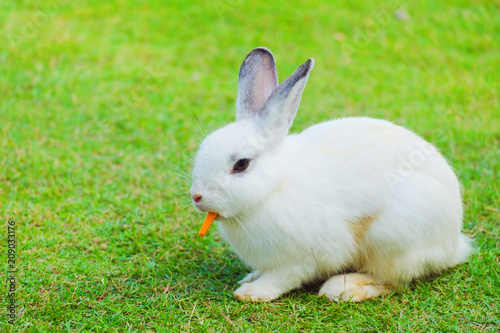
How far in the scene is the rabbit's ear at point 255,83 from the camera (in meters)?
3.23

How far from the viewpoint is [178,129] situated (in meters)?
5.26

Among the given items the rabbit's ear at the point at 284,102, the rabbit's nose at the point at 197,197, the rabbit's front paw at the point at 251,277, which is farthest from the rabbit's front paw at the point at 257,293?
the rabbit's ear at the point at 284,102

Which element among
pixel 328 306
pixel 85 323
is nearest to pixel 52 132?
pixel 85 323

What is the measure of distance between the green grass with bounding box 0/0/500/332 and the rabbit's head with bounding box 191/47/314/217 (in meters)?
0.60

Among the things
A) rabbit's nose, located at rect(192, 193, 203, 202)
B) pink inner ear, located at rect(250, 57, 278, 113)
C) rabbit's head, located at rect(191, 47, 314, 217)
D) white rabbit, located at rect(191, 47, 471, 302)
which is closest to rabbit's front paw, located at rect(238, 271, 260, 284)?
white rabbit, located at rect(191, 47, 471, 302)

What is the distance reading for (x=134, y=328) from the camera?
2826 mm

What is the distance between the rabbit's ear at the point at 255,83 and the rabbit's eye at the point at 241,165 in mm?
394

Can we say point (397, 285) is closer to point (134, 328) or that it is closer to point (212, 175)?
point (212, 175)

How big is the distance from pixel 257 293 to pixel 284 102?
103 cm

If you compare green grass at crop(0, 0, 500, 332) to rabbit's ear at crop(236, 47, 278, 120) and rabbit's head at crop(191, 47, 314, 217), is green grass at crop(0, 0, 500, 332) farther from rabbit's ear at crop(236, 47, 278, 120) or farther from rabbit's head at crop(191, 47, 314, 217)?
rabbit's ear at crop(236, 47, 278, 120)

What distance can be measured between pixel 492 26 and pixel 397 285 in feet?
18.1

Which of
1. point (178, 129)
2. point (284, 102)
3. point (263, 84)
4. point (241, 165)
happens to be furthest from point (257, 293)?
point (178, 129)

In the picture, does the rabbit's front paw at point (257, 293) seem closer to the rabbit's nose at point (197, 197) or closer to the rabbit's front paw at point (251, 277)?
the rabbit's front paw at point (251, 277)

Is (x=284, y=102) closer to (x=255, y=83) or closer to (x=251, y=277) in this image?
(x=255, y=83)
